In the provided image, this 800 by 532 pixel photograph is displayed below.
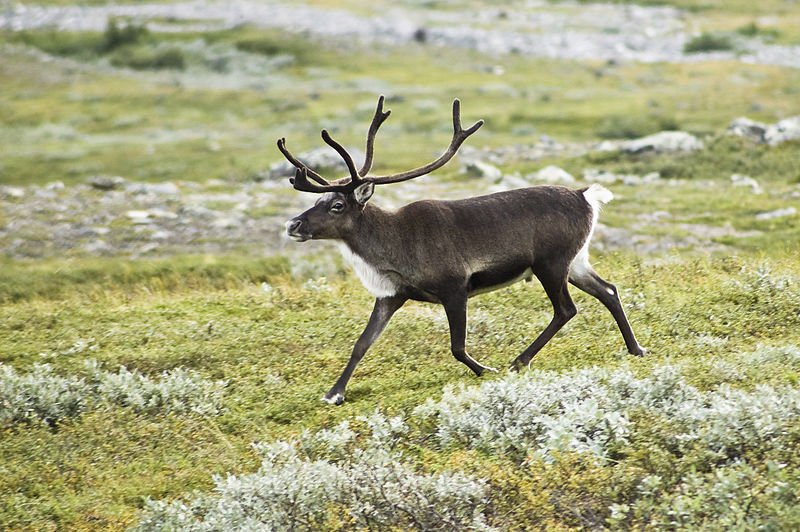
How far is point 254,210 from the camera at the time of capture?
2594 cm

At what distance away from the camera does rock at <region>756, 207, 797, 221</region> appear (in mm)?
21703

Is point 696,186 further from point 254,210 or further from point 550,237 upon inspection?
point 550,237

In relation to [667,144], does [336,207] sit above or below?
above

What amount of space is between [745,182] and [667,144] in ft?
16.3

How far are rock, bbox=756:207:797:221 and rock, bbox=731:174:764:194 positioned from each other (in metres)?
2.67

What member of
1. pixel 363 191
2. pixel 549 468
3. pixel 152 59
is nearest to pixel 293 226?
pixel 363 191

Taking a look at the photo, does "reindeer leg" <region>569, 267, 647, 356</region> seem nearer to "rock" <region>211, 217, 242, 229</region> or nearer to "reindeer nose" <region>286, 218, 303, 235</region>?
"reindeer nose" <region>286, 218, 303, 235</region>

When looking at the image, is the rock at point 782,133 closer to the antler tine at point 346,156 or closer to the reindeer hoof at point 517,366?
the reindeer hoof at point 517,366

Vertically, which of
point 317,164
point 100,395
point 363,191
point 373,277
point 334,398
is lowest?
point 317,164

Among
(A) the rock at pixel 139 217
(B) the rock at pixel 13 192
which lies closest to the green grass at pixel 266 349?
(A) the rock at pixel 139 217

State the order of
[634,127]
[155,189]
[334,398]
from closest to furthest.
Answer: [334,398] < [155,189] < [634,127]

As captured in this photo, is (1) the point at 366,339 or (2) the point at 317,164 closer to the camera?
(1) the point at 366,339

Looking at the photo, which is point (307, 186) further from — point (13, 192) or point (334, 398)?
point (13, 192)

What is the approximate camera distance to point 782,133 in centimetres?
2980
